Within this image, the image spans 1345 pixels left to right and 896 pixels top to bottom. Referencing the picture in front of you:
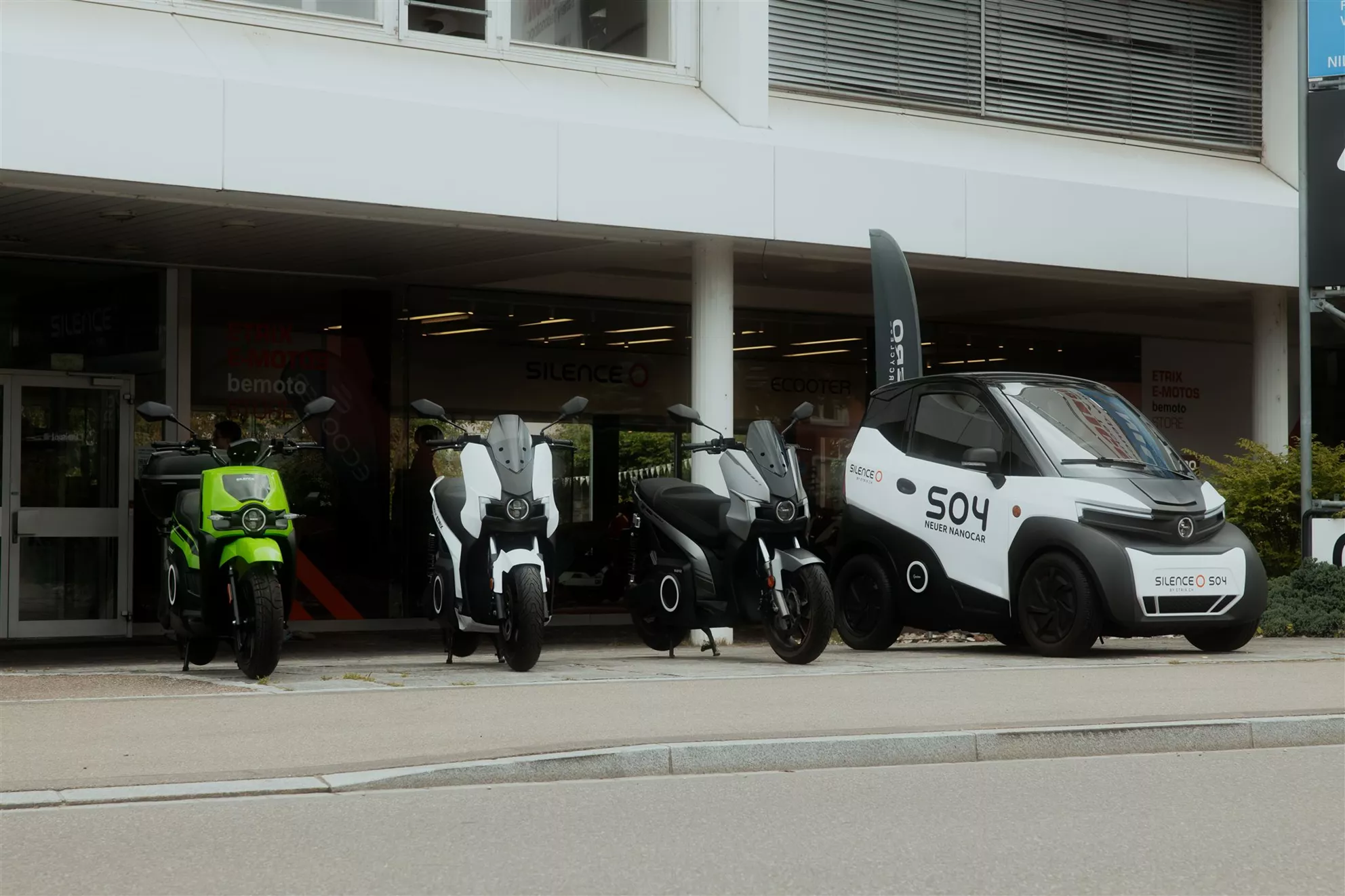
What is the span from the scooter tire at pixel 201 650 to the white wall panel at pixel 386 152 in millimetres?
3080

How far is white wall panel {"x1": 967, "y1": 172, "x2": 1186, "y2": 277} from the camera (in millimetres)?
14656

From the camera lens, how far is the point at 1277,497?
1516cm

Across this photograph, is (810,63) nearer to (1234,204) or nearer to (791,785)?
(1234,204)

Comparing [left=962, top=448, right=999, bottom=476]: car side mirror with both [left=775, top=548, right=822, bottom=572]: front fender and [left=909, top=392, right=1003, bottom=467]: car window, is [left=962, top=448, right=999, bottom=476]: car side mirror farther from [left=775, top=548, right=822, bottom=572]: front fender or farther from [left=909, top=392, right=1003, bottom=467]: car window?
[left=775, top=548, right=822, bottom=572]: front fender

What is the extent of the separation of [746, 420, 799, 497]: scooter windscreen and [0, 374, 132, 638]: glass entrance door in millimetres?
7001

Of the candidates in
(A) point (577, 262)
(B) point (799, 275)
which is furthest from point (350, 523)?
(B) point (799, 275)

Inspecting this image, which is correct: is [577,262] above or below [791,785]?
above

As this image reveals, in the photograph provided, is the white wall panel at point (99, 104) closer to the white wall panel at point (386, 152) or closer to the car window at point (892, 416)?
the white wall panel at point (386, 152)

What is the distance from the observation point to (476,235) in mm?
13734

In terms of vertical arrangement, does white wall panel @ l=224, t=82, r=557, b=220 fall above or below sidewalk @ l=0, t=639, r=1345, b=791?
above

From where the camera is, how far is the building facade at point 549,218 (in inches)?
467

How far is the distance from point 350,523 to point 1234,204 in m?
9.19

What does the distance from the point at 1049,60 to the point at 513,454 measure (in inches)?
354

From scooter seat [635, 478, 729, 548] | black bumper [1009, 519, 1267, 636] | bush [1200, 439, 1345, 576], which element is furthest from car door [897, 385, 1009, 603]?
bush [1200, 439, 1345, 576]
